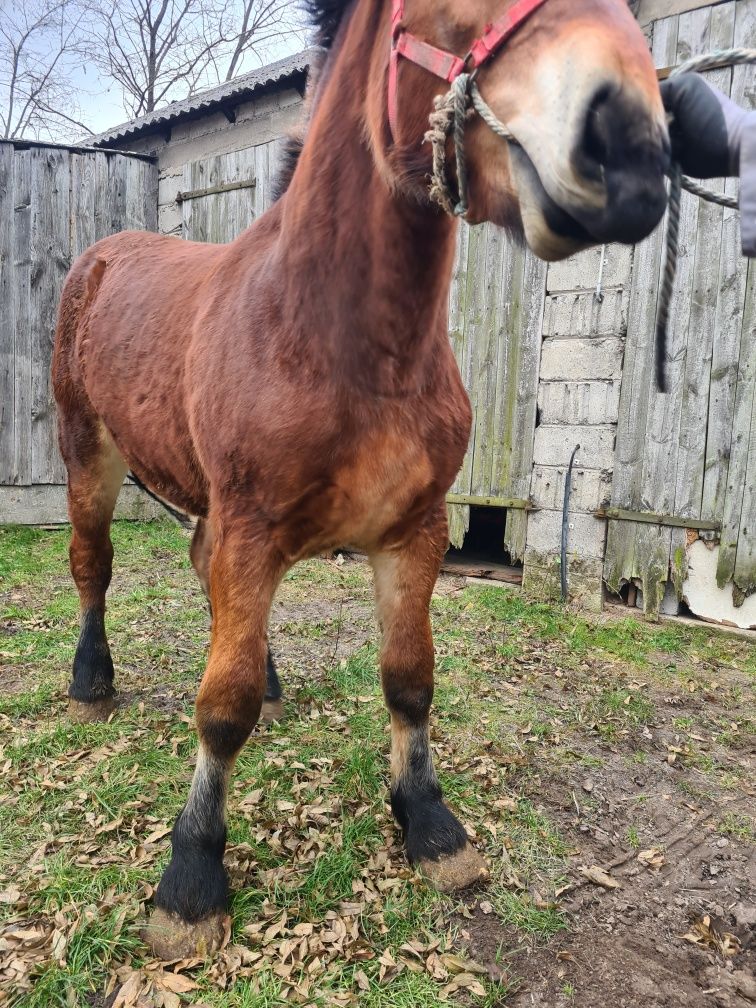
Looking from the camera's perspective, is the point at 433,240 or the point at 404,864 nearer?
the point at 433,240

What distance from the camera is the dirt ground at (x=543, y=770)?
192 cm

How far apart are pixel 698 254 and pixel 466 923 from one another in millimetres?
4272

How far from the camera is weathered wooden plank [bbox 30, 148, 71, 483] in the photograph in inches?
285

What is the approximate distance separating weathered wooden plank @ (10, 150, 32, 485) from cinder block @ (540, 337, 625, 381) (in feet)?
17.3

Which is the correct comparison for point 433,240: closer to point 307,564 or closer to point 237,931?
point 237,931

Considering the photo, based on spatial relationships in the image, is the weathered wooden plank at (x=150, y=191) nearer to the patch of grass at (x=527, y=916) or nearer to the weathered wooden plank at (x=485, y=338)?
the weathered wooden plank at (x=485, y=338)

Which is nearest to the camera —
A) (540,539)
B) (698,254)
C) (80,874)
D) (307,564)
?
(80,874)

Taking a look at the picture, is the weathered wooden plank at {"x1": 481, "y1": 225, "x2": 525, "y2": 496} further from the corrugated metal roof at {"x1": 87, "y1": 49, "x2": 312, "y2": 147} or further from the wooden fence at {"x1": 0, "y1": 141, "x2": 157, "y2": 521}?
the wooden fence at {"x1": 0, "y1": 141, "x2": 157, "y2": 521}

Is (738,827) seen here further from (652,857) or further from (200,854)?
(200,854)

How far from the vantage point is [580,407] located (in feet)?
16.9

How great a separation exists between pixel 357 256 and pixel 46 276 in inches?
263

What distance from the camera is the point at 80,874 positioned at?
7.39ft

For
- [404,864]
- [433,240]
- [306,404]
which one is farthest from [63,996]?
[433,240]

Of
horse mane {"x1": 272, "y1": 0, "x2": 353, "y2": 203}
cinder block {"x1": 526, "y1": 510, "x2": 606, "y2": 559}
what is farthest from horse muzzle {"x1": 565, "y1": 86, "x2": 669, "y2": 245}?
cinder block {"x1": 526, "y1": 510, "x2": 606, "y2": 559}
